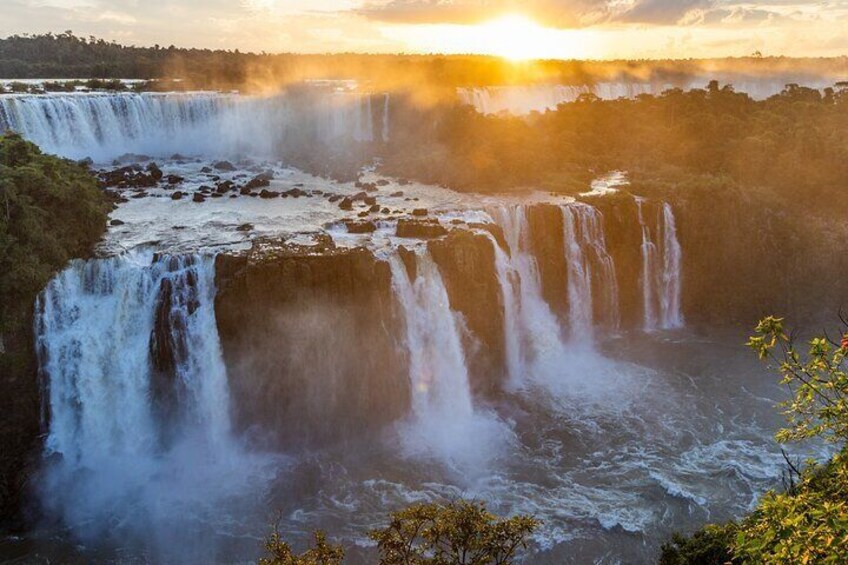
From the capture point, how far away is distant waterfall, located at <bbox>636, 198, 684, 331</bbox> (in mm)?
28328

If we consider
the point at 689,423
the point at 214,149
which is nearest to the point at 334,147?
the point at 214,149

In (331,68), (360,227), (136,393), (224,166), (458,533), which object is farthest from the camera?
(331,68)

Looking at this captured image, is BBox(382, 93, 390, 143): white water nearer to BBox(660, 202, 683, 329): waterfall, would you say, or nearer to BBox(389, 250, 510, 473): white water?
BBox(660, 202, 683, 329): waterfall

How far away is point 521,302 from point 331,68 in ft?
183

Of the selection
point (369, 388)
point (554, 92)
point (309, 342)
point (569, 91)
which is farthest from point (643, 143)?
point (309, 342)

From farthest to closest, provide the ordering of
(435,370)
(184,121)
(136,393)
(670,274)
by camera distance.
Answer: (184,121), (670,274), (435,370), (136,393)

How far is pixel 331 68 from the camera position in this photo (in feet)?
238

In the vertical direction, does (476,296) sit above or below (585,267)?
below

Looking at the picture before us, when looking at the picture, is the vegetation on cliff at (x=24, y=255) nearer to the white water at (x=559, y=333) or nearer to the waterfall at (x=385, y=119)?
the white water at (x=559, y=333)

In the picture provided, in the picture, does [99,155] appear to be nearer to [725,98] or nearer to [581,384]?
[581,384]

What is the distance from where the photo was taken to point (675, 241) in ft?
95.8

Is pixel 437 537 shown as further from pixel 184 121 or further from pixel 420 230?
pixel 184 121

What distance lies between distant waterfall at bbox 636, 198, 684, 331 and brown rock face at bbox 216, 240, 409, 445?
1359 centimetres

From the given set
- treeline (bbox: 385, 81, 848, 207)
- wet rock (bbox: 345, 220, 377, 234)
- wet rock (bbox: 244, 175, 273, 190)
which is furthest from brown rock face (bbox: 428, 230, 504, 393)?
wet rock (bbox: 244, 175, 273, 190)
